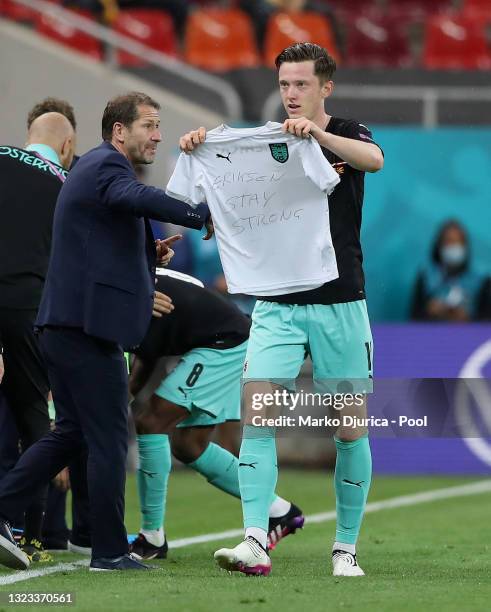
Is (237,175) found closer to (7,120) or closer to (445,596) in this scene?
(445,596)

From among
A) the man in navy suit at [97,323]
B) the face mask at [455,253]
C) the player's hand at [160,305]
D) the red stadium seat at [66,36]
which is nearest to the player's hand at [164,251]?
the player's hand at [160,305]

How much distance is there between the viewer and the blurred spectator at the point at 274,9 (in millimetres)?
15922

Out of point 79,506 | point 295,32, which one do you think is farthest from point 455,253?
point 79,506

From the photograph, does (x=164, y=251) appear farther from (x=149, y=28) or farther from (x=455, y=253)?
(x=149, y=28)

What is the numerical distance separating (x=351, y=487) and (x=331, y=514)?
3.55 meters

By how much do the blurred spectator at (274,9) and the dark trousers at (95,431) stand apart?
33.2 feet

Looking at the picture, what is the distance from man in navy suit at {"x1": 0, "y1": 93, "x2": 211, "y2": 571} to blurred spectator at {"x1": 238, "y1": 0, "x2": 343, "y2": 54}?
9772 mm

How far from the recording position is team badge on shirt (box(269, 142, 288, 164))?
623 cm

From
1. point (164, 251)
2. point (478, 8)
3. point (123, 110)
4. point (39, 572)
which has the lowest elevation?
point (39, 572)

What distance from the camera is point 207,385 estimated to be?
24.8ft

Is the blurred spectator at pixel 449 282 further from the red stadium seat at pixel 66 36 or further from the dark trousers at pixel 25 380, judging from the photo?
the dark trousers at pixel 25 380

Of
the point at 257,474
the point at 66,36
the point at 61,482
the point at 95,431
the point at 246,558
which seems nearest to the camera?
the point at 246,558

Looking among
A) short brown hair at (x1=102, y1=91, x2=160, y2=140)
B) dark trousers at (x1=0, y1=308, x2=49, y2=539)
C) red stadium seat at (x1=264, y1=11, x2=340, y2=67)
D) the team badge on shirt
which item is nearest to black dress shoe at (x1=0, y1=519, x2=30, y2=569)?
dark trousers at (x1=0, y1=308, x2=49, y2=539)

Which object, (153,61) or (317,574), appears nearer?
(317,574)
